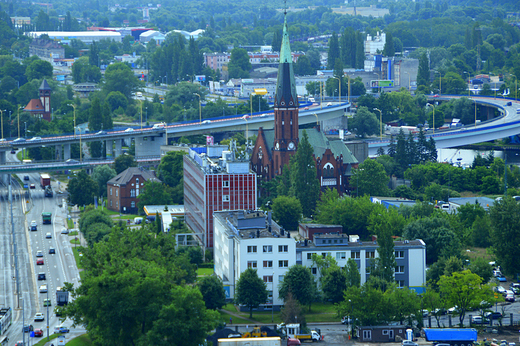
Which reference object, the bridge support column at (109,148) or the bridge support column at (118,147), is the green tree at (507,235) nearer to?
the bridge support column at (118,147)

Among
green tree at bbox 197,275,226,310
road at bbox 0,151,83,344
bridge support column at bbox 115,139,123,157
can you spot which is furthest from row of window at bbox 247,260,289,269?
bridge support column at bbox 115,139,123,157

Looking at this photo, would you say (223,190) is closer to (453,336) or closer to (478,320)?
(478,320)

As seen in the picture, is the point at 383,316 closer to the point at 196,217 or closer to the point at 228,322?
the point at 228,322

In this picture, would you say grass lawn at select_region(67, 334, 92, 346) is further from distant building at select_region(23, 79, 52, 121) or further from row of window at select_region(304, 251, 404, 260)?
distant building at select_region(23, 79, 52, 121)

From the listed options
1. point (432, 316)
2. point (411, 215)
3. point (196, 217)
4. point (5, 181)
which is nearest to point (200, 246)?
point (196, 217)

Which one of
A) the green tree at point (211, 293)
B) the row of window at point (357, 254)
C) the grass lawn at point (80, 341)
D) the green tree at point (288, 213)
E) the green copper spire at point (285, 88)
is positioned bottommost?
the grass lawn at point (80, 341)

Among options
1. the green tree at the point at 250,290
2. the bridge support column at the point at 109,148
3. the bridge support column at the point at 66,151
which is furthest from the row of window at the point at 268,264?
the bridge support column at the point at 109,148

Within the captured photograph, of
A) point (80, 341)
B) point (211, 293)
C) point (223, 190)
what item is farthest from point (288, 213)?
point (80, 341)
